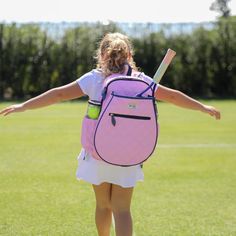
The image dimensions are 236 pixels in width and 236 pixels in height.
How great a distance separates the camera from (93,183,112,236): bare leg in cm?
464

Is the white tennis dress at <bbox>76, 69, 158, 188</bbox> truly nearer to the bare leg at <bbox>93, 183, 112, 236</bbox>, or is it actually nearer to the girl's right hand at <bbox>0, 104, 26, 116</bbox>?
the bare leg at <bbox>93, 183, 112, 236</bbox>

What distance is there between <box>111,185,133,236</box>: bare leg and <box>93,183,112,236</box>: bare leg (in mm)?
83

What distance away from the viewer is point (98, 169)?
4488mm

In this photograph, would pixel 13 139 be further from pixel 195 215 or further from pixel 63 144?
pixel 195 215

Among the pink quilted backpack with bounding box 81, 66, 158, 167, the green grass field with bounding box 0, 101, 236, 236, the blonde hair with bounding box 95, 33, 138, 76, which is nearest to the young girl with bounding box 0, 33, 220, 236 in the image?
the blonde hair with bounding box 95, 33, 138, 76

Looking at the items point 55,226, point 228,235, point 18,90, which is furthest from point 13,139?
point 18,90

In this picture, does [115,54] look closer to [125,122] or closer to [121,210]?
[125,122]

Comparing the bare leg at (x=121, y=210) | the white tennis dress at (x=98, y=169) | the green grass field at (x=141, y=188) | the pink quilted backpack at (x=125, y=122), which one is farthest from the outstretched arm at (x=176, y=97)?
the green grass field at (x=141, y=188)

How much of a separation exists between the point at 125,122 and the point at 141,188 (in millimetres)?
3864

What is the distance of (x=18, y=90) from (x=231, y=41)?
40.2ft

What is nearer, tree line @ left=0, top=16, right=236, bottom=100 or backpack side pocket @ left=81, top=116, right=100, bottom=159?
backpack side pocket @ left=81, top=116, right=100, bottom=159

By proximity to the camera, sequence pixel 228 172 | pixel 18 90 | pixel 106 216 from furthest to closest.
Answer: pixel 18 90 → pixel 228 172 → pixel 106 216

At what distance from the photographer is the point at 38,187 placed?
7969 millimetres

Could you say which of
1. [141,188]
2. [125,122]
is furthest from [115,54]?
[141,188]
